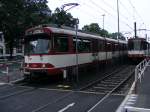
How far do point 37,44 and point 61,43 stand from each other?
1.43m

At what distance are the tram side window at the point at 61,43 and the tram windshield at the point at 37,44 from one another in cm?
49

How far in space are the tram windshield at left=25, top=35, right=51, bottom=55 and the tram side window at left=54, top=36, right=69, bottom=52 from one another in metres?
0.49

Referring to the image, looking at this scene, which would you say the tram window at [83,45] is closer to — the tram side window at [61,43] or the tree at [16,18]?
the tram side window at [61,43]

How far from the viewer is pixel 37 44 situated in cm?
1878

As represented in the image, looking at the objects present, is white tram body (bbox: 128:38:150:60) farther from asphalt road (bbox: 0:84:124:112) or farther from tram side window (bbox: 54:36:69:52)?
asphalt road (bbox: 0:84:124:112)

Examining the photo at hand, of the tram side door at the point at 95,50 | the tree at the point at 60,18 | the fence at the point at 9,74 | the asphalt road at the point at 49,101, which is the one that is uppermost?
the tree at the point at 60,18

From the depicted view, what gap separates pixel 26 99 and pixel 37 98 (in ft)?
1.68

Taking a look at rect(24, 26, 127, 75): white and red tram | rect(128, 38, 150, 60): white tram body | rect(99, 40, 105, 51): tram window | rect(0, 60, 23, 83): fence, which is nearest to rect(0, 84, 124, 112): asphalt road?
rect(24, 26, 127, 75): white and red tram

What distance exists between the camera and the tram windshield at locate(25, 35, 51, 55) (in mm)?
18375

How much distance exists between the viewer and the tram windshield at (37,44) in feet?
60.3

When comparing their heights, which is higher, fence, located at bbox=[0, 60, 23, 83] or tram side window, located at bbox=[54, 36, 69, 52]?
tram side window, located at bbox=[54, 36, 69, 52]

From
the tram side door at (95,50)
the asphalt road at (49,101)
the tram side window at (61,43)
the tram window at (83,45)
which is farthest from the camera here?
the tram side door at (95,50)

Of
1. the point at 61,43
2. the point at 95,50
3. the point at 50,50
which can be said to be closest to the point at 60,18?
the point at 95,50

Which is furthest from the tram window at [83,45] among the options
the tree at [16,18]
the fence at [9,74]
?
the tree at [16,18]
